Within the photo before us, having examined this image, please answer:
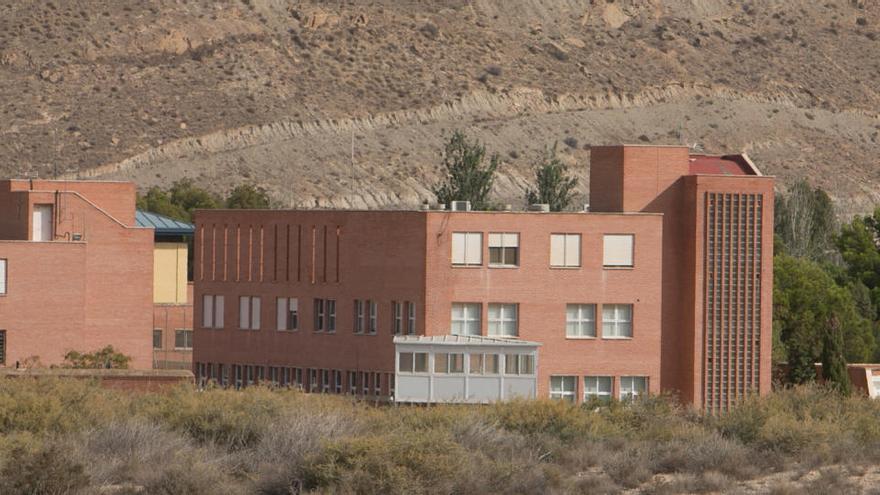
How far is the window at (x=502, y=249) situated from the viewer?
7769cm

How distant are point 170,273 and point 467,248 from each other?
31605mm

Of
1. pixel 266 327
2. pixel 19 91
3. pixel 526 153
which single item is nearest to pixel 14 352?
pixel 266 327

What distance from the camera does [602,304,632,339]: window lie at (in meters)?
78.4

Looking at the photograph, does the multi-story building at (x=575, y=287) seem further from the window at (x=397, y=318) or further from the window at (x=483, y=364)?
the window at (x=483, y=364)

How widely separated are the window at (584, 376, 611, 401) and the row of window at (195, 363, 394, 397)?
6.94 meters

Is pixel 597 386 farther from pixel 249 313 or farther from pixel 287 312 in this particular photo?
pixel 249 313

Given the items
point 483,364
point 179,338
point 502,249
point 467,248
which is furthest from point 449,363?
point 179,338

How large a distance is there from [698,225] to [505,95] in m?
86.2

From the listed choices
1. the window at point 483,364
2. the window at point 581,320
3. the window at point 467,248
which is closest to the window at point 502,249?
the window at point 467,248

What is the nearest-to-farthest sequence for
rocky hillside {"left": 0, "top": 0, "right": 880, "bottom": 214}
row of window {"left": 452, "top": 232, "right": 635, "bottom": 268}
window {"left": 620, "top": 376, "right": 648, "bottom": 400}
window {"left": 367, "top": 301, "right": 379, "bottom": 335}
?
row of window {"left": 452, "top": 232, "right": 635, "bottom": 268}, window {"left": 620, "top": 376, "right": 648, "bottom": 400}, window {"left": 367, "top": 301, "right": 379, "bottom": 335}, rocky hillside {"left": 0, "top": 0, "right": 880, "bottom": 214}

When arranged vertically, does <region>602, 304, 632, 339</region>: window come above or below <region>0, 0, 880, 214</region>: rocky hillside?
below

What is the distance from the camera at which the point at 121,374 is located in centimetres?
6450

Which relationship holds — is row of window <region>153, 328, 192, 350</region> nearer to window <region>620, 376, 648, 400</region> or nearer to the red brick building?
the red brick building

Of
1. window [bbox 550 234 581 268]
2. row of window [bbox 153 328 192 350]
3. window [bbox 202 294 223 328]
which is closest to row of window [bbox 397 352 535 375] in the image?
window [bbox 550 234 581 268]
